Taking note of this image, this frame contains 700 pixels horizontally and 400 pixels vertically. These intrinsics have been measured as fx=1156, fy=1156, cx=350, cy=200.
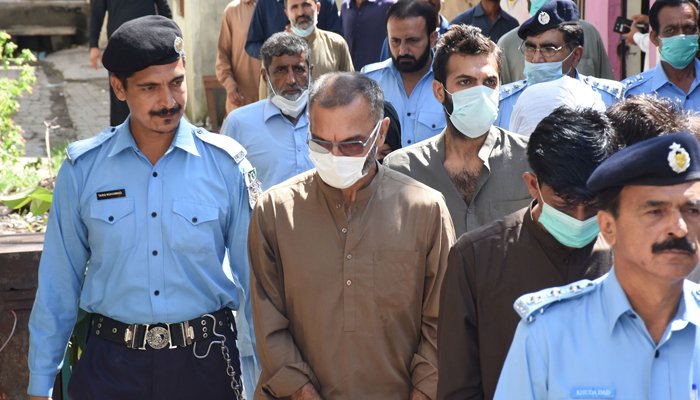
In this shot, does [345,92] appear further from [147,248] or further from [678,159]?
[678,159]

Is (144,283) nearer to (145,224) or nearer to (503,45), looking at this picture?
(145,224)

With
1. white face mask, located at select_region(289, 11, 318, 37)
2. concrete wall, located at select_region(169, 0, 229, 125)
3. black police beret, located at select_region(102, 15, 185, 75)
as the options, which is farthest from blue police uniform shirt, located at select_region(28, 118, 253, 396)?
concrete wall, located at select_region(169, 0, 229, 125)

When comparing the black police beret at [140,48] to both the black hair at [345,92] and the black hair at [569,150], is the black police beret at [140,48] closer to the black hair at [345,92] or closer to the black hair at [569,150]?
the black hair at [345,92]

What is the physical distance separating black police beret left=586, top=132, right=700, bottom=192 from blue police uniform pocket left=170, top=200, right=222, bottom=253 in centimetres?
198

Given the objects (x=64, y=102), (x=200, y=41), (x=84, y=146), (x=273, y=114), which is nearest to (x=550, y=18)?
(x=273, y=114)

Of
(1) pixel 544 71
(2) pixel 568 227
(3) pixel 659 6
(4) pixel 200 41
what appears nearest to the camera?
(2) pixel 568 227

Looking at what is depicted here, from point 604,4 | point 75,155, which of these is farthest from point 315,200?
point 604,4

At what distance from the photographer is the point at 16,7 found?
2170 cm

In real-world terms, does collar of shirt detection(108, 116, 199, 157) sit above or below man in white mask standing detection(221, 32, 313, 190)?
above

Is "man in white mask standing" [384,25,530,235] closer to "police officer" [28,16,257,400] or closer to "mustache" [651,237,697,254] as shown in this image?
"police officer" [28,16,257,400]

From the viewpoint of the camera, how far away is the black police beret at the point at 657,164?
2846 mm

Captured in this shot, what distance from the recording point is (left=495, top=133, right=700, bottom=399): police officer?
9.36 ft

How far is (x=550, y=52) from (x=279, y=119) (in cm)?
153

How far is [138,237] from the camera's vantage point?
14.6 feet
